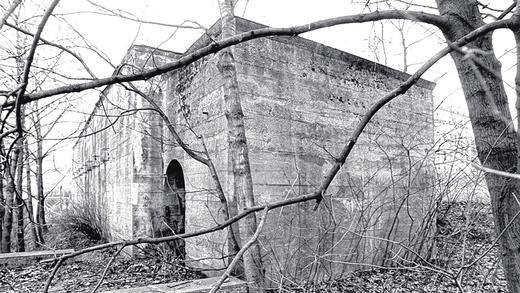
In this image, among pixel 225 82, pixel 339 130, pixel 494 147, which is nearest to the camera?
pixel 494 147

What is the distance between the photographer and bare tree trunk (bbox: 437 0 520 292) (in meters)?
2.60

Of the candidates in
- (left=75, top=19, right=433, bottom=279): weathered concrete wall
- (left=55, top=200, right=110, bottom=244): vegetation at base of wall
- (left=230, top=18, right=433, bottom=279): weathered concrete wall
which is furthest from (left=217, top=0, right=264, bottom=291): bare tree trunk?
(left=55, top=200, right=110, bottom=244): vegetation at base of wall

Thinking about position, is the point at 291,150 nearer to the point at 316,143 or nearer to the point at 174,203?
A: the point at 316,143

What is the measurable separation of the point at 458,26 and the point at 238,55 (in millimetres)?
3355

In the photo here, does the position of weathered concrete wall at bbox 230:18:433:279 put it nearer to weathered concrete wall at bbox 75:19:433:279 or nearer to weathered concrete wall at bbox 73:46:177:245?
weathered concrete wall at bbox 75:19:433:279

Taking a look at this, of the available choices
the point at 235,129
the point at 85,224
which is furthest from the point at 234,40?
the point at 85,224

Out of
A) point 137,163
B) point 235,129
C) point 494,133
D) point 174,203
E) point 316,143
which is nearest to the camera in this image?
point 494,133

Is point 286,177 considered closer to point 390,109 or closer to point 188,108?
point 188,108

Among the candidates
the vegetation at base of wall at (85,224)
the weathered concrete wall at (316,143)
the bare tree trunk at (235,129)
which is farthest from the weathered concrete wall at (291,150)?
the vegetation at base of wall at (85,224)

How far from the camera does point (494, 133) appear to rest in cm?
266

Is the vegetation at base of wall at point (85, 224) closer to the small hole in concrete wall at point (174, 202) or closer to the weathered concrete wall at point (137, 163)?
the weathered concrete wall at point (137, 163)

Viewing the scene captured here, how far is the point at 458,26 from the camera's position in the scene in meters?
2.69

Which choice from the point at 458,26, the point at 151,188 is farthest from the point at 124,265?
the point at 458,26

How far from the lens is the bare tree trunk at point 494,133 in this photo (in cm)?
260
